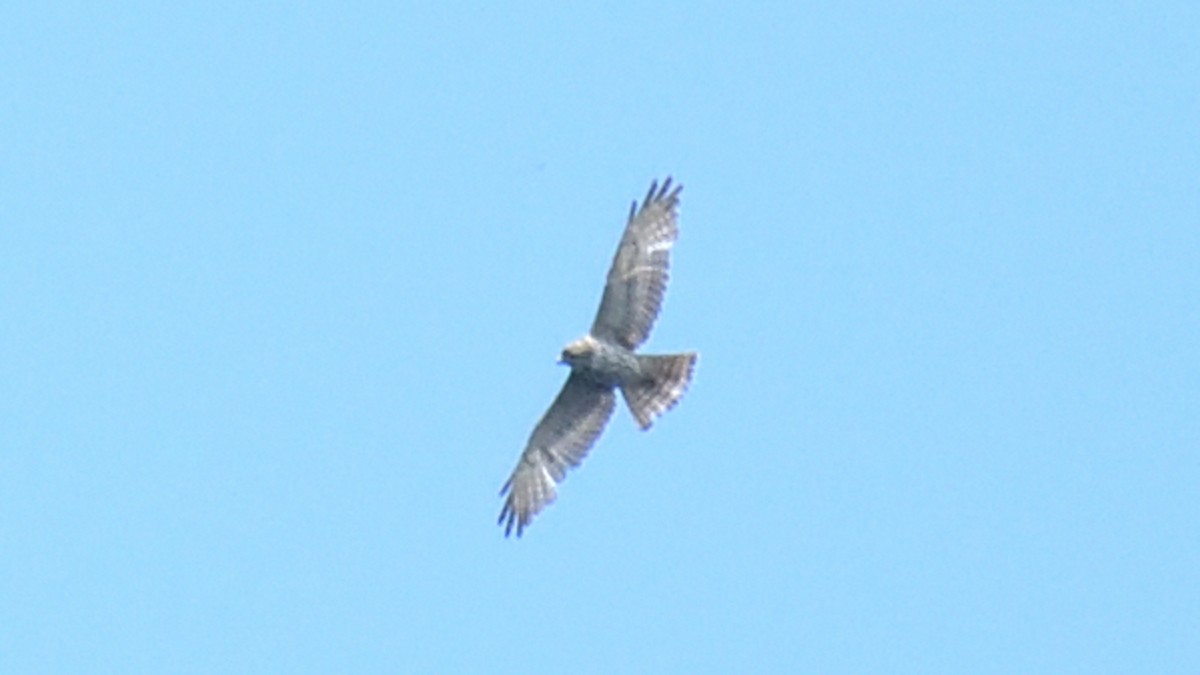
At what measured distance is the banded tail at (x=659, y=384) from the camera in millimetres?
35812

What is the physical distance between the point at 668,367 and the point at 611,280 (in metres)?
0.99

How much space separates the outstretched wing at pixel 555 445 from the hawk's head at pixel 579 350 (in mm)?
464

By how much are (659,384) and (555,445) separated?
1461 millimetres

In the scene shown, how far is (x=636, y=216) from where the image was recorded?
36031 millimetres

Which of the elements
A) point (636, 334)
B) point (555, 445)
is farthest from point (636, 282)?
point (555, 445)

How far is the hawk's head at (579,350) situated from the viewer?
3584cm

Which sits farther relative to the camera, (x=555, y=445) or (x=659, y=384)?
(x=555, y=445)

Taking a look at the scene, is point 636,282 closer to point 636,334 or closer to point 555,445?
point 636,334

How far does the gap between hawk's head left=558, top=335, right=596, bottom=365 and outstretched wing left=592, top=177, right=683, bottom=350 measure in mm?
116

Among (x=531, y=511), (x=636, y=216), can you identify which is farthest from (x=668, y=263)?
(x=531, y=511)

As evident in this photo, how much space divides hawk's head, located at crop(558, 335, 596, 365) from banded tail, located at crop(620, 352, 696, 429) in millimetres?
471

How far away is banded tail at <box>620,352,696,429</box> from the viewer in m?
35.8

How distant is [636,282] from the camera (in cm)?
3581

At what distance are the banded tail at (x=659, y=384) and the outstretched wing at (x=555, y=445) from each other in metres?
0.51
